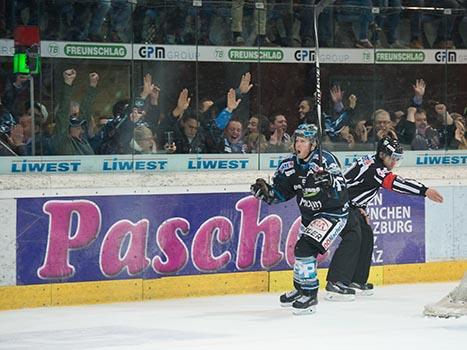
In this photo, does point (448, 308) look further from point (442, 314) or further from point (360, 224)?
point (360, 224)

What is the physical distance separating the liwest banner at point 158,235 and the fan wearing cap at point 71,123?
55 centimetres

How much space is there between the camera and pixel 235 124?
38.8ft

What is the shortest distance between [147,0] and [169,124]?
1.06 m

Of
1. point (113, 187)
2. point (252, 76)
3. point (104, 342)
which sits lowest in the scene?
point (104, 342)

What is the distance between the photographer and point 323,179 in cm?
977

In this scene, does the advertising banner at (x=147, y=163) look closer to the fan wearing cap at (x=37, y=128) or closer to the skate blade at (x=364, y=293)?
the fan wearing cap at (x=37, y=128)

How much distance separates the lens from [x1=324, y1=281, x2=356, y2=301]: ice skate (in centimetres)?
1073

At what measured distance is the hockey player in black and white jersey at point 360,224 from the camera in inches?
424

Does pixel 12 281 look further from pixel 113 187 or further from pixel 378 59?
pixel 378 59

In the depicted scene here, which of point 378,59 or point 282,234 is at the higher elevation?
point 378,59

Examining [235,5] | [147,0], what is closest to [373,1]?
[235,5]

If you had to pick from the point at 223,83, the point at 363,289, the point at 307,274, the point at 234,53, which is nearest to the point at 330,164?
the point at 307,274

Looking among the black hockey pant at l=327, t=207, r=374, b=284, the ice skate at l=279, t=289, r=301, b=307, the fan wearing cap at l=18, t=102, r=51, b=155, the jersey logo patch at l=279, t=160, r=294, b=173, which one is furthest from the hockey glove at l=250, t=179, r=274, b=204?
the fan wearing cap at l=18, t=102, r=51, b=155

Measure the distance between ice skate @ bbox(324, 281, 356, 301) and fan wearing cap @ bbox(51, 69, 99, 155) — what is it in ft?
7.39
